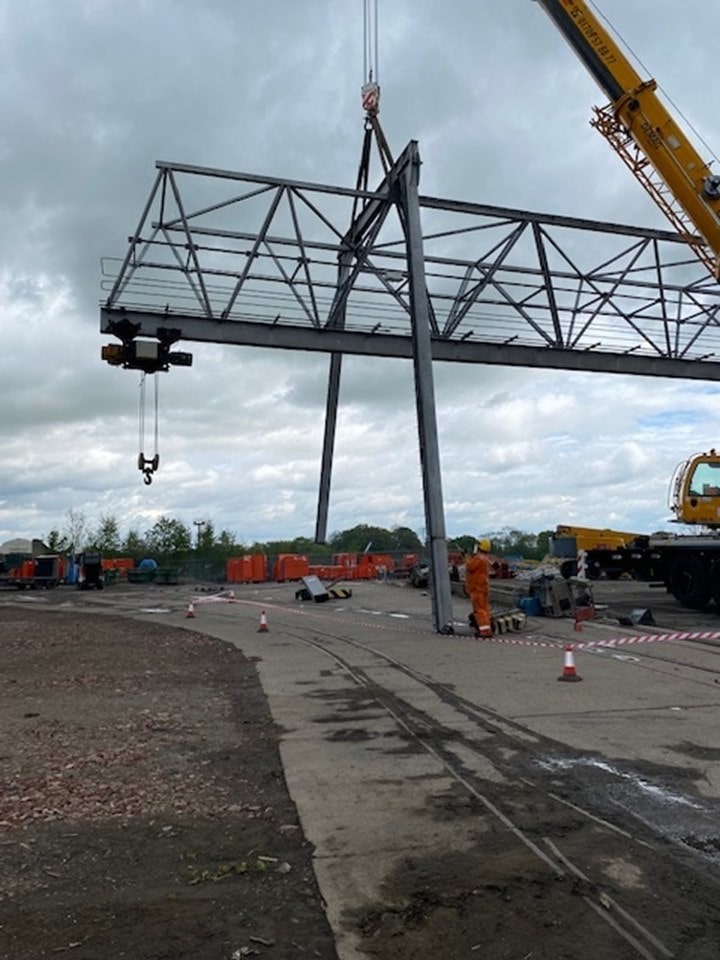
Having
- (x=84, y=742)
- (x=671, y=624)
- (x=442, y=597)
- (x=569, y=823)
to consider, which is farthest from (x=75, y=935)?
(x=671, y=624)

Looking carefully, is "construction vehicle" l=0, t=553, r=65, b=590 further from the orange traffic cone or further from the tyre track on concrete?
the orange traffic cone

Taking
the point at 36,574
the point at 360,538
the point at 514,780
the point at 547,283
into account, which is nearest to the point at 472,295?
the point at 547,283

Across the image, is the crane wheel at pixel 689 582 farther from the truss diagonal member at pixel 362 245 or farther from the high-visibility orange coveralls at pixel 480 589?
the truss diagonal member at pixel 362 245

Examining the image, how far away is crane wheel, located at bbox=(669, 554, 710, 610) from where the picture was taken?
2109 centimetres

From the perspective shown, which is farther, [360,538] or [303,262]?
[360,538]

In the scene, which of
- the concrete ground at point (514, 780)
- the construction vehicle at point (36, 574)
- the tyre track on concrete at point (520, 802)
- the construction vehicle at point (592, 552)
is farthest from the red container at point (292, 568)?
the tyre track on concrete at point (520, 802)

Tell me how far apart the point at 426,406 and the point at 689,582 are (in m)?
9.12

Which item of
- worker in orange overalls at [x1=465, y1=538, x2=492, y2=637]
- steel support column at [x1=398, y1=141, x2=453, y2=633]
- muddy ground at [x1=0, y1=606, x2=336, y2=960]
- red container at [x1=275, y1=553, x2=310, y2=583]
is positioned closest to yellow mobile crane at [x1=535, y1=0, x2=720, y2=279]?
steel support column at [x1=398, y1=141, x2=453, y2=633]

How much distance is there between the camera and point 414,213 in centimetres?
1842

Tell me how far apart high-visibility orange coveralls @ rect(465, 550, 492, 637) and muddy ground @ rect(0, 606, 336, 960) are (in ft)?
19.4

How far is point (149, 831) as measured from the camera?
5387 millimetres

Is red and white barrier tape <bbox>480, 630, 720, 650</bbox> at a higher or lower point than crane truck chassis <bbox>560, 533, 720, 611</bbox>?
lower

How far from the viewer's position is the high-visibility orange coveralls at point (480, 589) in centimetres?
1575

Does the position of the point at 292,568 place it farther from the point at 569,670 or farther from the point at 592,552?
the point at 569,670
